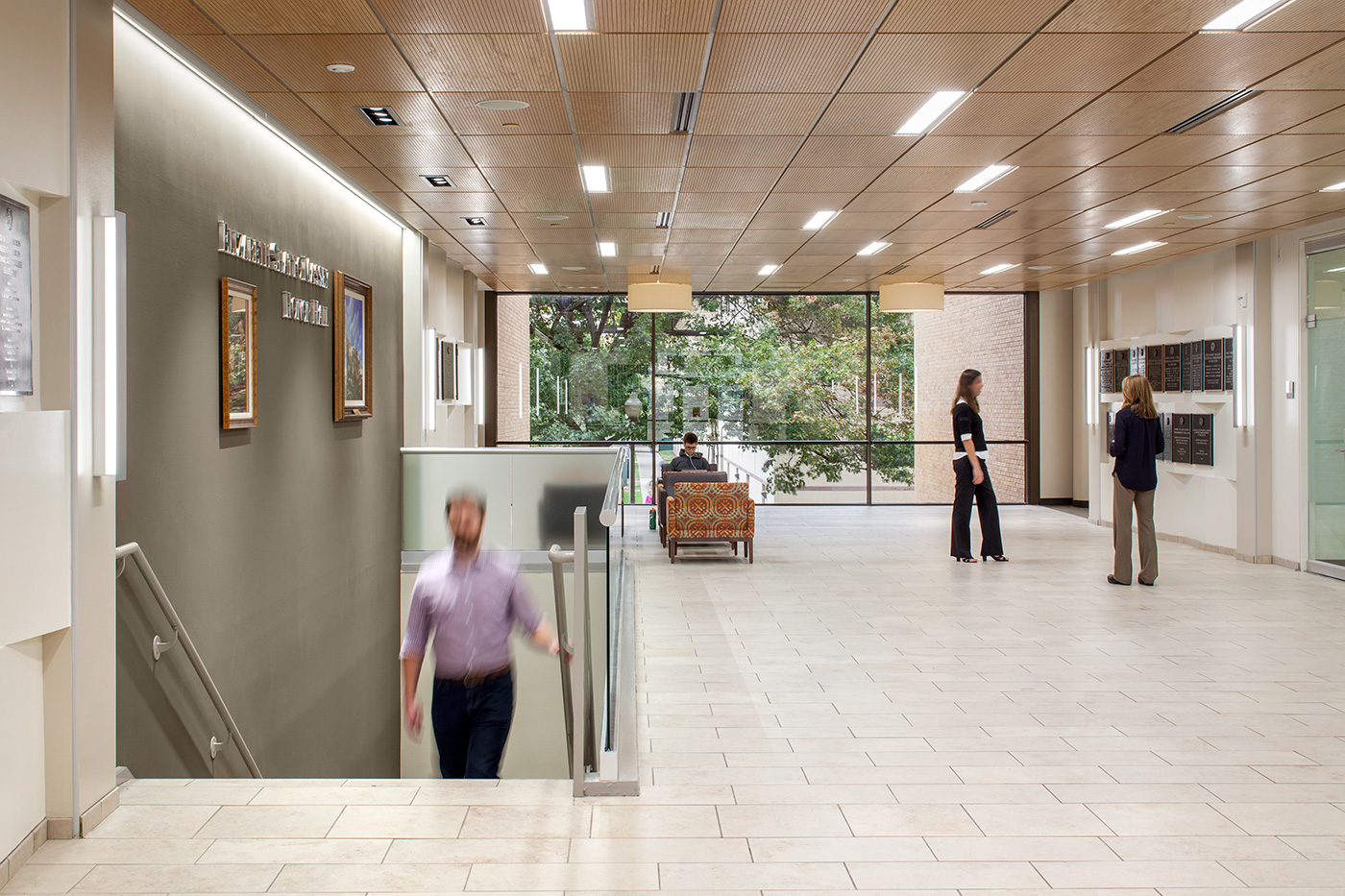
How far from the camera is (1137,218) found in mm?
8180

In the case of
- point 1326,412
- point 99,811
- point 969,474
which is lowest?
point 99,811

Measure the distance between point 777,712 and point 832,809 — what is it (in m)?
1.19

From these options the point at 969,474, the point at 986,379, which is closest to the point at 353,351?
the point at 969,474

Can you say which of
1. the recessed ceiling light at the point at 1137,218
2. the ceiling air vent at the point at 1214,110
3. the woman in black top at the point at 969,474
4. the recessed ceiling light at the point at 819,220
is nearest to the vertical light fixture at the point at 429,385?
the recessed ceiling light at the point at 819,220

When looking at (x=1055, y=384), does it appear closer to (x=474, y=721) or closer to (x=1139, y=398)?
(x=1139, y=398)

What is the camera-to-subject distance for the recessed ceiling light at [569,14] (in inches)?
150

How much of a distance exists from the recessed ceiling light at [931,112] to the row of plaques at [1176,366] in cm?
450

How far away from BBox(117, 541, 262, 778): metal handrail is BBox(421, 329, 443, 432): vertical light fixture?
4.82 m

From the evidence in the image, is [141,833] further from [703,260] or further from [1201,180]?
[703,260]

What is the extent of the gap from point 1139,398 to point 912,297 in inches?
184

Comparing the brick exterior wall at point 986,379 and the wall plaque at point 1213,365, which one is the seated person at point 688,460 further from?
the wall plaque at point 1213,365

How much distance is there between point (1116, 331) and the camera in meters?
12.1

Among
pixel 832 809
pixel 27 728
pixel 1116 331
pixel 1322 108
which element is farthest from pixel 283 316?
pixel 1116 331

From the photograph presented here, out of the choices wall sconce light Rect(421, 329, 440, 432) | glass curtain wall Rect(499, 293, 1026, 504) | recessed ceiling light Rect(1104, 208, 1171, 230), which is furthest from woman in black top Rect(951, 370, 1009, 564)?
glass curtain wall Rect(499, 293, 1026, 504)
